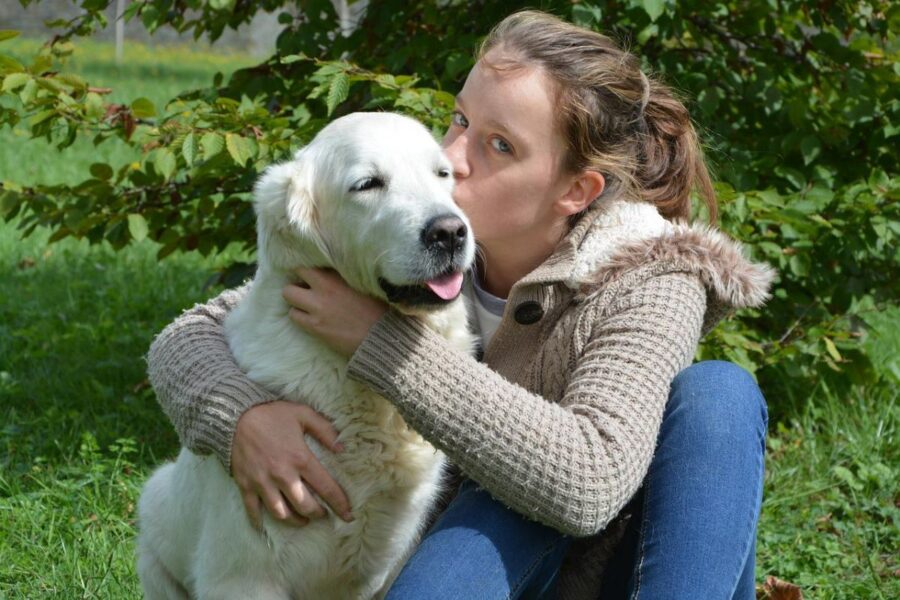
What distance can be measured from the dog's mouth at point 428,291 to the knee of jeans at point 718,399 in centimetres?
55

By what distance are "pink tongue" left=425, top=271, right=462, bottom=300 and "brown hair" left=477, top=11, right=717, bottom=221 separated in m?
0.54

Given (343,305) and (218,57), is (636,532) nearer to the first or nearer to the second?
(343,305)

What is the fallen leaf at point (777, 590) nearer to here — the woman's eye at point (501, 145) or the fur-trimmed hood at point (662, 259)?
the fur-trimmed hood at point (662, 259)

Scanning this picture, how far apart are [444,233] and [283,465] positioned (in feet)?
1.96

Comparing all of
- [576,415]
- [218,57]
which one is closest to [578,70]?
[576,415]

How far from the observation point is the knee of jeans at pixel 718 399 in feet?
7.43

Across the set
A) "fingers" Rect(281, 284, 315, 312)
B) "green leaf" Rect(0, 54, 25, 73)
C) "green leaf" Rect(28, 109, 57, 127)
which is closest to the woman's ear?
"fingers" Rect(281, 284, 315, 312)

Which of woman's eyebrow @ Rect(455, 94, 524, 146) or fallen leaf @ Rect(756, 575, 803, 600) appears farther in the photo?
fallen leaf @ Rect(756, 575, 803, 600)

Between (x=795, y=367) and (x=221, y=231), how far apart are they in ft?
6.94

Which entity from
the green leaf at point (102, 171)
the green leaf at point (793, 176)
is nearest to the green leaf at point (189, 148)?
the green leaf at point (102, 171)

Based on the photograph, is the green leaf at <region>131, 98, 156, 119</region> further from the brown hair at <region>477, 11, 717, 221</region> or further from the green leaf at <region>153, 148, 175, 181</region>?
the brown hair at <region>477, 11, 717, 221</region>

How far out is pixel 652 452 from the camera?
2203 millimetres

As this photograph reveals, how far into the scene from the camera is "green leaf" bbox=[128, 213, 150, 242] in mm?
3604

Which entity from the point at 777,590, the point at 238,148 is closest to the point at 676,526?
the point at 777,590
